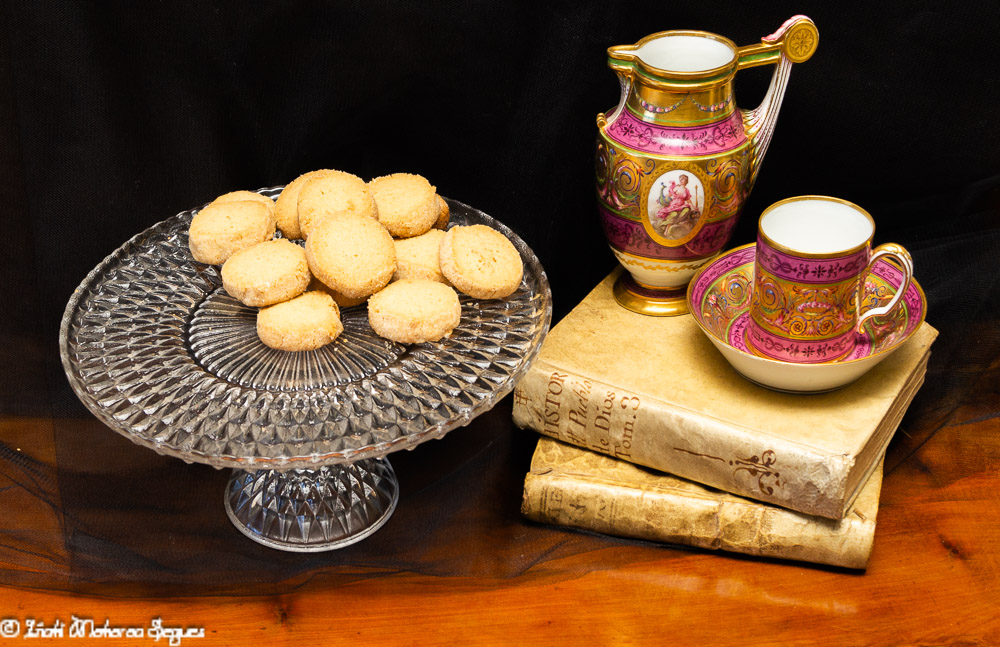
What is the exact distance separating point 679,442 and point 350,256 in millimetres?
366

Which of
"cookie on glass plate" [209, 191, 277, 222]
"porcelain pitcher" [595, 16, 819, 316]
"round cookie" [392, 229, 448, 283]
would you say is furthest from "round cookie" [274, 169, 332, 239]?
"porcelain pitcher" [595, 16, 819, 316]

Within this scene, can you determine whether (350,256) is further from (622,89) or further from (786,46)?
(786,46)

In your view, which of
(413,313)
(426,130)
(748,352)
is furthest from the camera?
(426,130)

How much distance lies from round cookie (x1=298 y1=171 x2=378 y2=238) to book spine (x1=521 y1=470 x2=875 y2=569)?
320 mm

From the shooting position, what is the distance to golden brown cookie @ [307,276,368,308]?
3.25ft

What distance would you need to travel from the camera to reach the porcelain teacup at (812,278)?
963mm

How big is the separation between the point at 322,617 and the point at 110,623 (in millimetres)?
192

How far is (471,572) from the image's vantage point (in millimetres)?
1007

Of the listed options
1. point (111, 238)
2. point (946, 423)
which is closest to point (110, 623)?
point (111, 238)

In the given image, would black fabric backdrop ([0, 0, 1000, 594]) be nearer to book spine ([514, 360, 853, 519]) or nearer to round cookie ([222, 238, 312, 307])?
book spine ([514, 360, 853, 519])

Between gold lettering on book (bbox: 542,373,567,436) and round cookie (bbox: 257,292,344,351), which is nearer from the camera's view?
round cookie (bbox: 257,292,344,351)

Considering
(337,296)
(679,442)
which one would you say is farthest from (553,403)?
(337,296)

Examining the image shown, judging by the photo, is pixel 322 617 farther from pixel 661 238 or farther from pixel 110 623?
pixel 661 238

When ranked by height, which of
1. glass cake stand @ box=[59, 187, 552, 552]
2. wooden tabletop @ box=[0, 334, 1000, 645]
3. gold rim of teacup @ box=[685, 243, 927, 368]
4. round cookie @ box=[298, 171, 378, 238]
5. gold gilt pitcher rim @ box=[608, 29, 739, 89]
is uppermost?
gold gilt pitcher rim @ box=[608, 29, 739, 89]
